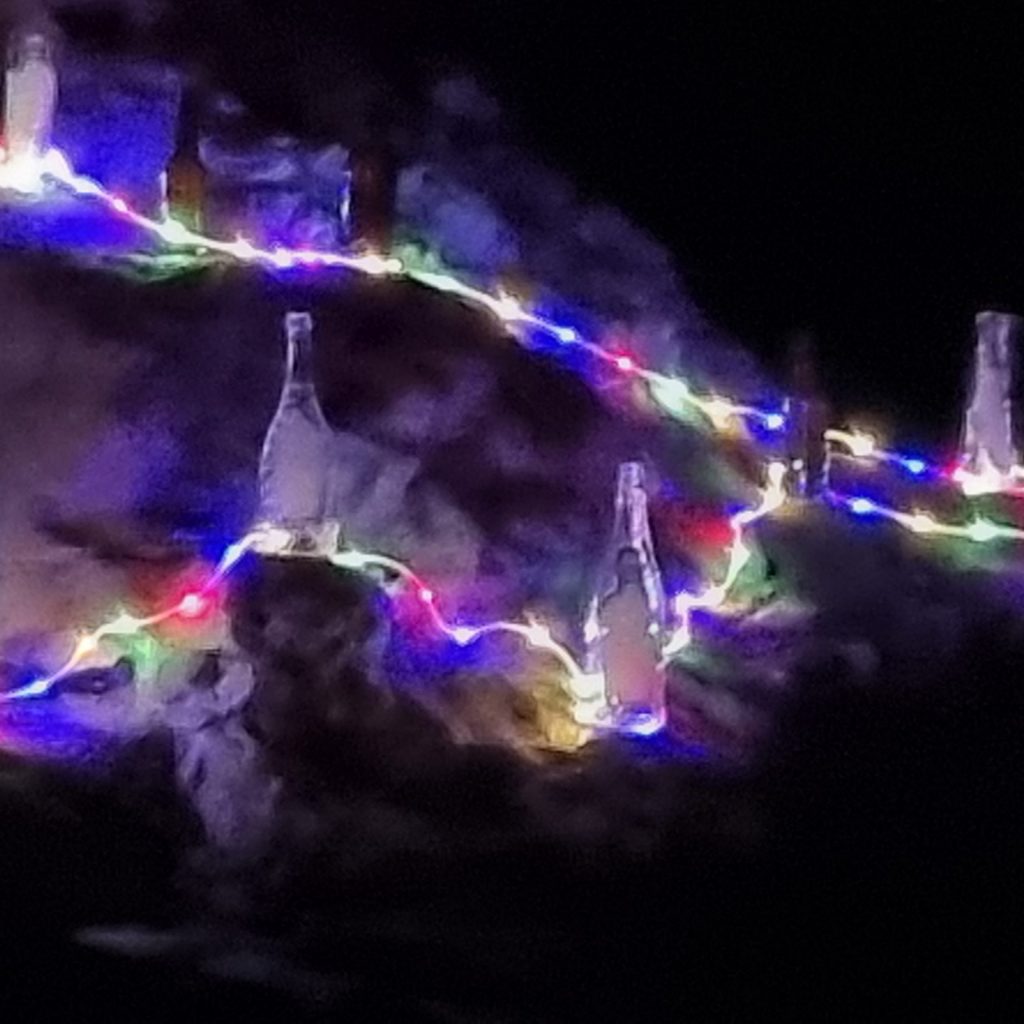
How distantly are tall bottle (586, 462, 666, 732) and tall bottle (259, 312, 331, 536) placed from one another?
8.4 inches

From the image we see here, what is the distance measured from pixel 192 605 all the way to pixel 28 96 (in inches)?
14.9

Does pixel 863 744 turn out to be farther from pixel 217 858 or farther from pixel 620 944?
pixel 217 858

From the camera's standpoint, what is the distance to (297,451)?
5.13ft

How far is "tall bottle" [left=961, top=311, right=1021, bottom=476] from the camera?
5.63 feet

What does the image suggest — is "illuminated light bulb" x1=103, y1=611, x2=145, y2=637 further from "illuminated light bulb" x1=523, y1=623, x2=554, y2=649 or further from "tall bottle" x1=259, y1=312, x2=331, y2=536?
"illuminated light bulb" x1=523, y1=623, x2=554, y2=649

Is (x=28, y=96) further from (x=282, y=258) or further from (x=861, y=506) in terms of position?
(x=861, y=506)

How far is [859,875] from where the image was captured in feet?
5.33

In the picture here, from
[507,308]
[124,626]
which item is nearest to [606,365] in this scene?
[507,308]

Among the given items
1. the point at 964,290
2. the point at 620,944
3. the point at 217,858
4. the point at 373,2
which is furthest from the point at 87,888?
the point at 964,290

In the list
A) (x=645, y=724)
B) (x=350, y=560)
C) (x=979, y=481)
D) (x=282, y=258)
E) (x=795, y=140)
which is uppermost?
(x=795, y=140)

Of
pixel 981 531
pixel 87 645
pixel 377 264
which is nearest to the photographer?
pixel 87 645

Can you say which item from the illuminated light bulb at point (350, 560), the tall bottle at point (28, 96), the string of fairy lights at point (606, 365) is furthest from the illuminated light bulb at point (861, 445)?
the tall bottle at point (28, 96)

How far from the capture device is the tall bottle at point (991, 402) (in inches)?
67.5

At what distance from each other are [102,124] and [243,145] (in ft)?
0.33
